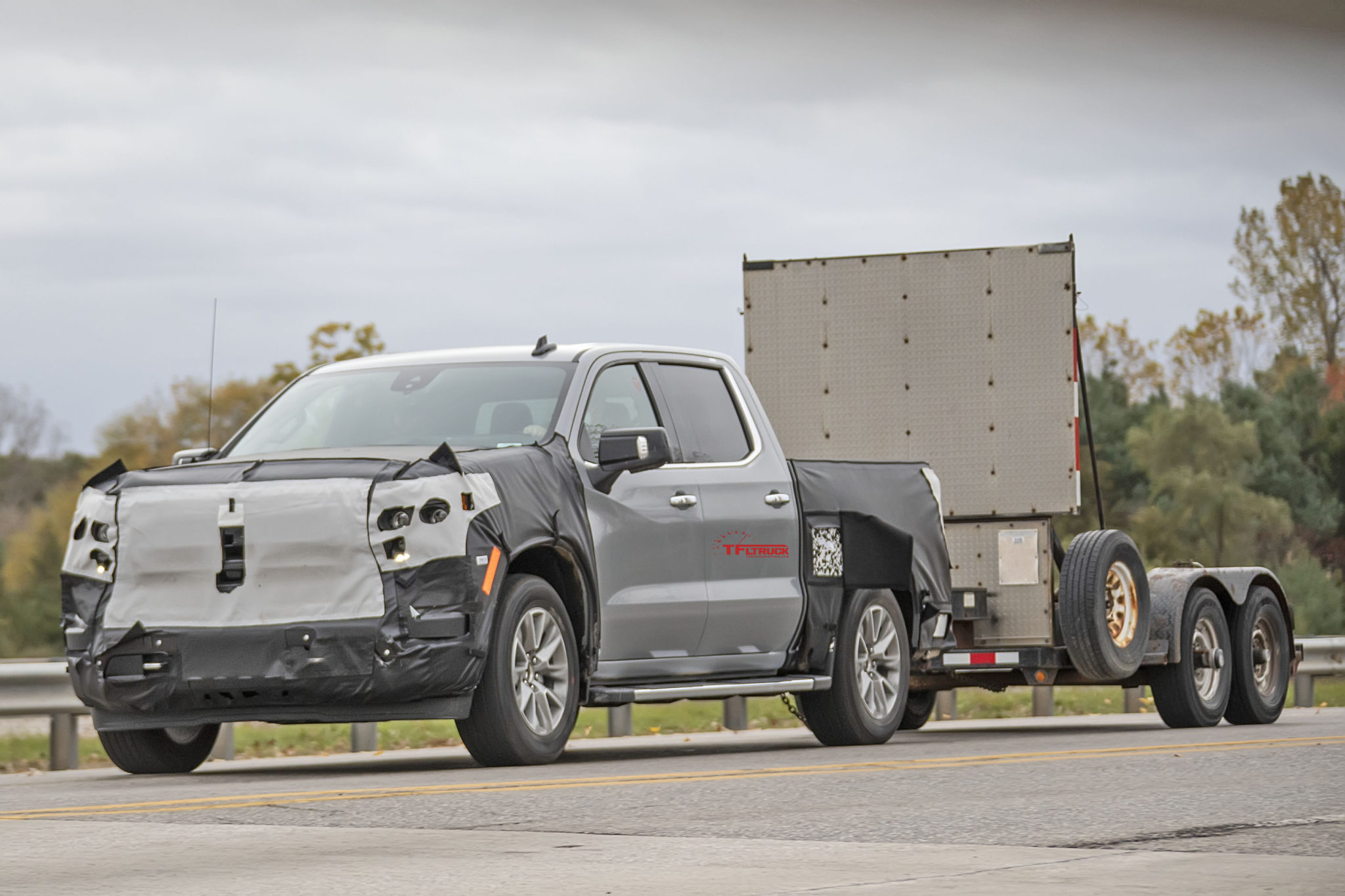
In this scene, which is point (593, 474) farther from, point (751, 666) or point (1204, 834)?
point (1204, 834)

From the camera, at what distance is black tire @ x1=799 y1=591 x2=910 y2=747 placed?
1180 centimetres

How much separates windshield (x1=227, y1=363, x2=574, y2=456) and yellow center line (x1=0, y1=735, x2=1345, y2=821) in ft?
6.11

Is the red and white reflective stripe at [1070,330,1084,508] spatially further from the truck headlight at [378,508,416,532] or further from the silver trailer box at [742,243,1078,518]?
the truck headlight at [378,508,416,532]

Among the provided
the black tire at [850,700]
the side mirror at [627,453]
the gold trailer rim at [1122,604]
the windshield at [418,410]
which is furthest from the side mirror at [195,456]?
the gold trailer rim at [1122,604]

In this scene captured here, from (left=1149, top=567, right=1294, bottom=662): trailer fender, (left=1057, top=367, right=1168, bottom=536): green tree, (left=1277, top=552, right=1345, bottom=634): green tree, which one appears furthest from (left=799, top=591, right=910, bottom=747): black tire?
(left=1057, top=367, right=1168, bottom=536): green tree

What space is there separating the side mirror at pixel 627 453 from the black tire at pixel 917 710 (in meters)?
5.34

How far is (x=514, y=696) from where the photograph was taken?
9.59 metres

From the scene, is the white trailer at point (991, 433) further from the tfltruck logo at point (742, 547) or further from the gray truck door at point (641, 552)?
the gray truck door at point (641, 552)

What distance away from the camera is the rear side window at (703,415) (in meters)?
11.3

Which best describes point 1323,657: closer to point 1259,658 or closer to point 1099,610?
point 1259,658

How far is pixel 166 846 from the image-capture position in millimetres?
6727

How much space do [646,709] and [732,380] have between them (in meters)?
7.96

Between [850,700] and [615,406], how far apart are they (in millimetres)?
2155

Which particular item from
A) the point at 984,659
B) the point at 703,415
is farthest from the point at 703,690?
the point at 984,659
